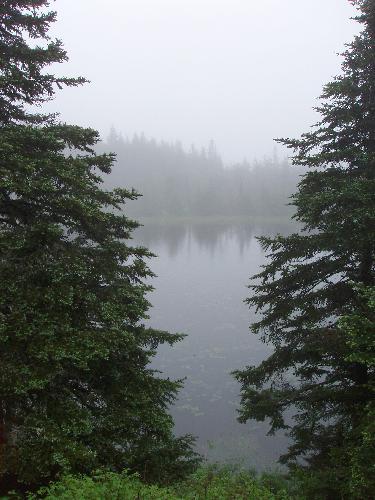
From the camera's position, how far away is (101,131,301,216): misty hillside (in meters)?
148

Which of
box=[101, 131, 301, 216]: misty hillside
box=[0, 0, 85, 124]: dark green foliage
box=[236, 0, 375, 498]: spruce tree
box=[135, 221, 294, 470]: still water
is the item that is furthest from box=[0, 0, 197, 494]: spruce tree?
box=[101, 131, 301, 216]: misty hillside

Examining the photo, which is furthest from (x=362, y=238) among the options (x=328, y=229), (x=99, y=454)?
(x=99, y=454)

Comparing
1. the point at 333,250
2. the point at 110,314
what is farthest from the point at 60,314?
the point at 333,250

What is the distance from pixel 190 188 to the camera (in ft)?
571

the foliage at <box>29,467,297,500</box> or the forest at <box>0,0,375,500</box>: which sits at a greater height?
the forest at <box>0,0,375,500</box>

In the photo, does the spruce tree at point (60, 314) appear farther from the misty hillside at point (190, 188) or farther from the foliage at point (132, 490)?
the misty hillside at point (190, 188)

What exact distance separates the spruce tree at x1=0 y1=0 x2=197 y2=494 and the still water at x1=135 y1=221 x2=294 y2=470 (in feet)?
33.3

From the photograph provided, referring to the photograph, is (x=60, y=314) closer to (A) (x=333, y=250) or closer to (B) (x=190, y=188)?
(A) (x=333, y=250)

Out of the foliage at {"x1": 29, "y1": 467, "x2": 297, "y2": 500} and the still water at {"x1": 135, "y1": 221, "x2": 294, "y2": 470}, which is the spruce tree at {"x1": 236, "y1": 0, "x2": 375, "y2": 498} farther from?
the still water at {"x1": 135, "y1": 221, "x2": 294, "y2": 470}

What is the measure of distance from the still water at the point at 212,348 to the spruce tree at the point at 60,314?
10.1 m

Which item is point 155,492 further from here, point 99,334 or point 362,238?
point 362,238

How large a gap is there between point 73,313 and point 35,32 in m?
7.33

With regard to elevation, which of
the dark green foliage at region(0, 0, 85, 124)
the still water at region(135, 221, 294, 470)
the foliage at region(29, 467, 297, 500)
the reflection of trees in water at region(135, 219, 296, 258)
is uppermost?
the dark green foliage at region(0, 0, 85, 124)

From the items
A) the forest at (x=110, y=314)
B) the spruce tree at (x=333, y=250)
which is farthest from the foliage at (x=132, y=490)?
the spruce tree at (x=333, y=250)
